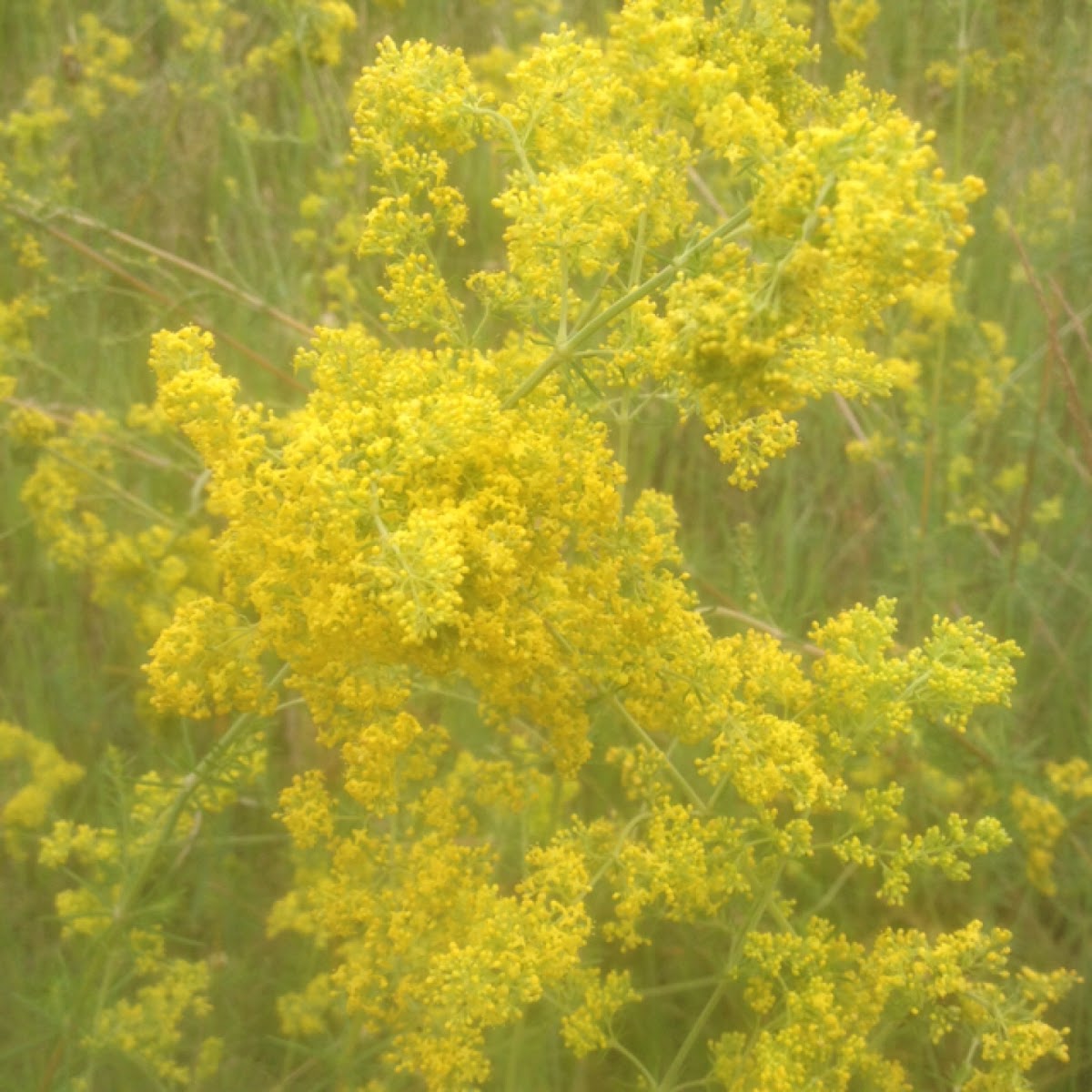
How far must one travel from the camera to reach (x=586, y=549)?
2.04 meters

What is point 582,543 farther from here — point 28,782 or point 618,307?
point 28,782

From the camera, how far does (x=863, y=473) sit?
14.8 ft

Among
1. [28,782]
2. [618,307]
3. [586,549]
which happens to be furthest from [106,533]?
[618,307]

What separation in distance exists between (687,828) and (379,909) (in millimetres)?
615

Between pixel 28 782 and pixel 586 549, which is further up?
pixel 586 549

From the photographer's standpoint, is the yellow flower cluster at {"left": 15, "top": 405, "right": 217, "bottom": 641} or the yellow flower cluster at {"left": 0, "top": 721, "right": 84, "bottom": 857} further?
the yellow flower cluster at {"left": 15, "top": 405, "right": 217, "bottom": 641}

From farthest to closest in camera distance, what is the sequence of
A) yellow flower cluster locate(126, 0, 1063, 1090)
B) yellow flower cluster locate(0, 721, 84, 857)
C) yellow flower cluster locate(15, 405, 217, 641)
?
yellow flower cluster locate(15, 405, 217, 641)
yellow flower cluster locate(0, 721, 84, 857)
yellow flower cluster locate(126, 0, 1063, 1090)

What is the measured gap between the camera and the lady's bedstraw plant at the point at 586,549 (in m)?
1.67

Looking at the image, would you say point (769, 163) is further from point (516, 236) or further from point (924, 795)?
point (924, 795)

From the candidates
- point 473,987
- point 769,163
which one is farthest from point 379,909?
point 769,163

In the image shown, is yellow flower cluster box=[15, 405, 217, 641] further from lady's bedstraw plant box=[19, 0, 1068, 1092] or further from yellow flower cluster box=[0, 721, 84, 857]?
lady's bedstraw plant box=[19, 0, 1068, 1092]

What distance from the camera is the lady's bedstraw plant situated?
1674mm

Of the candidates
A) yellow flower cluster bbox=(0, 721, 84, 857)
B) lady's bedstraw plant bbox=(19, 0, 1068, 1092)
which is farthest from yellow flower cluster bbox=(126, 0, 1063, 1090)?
yellow flower cluster bbox=(0, 721, 84, 857)

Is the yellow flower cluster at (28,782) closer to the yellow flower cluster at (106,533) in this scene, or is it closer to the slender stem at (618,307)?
the yellow flower cluster at (106,533)
